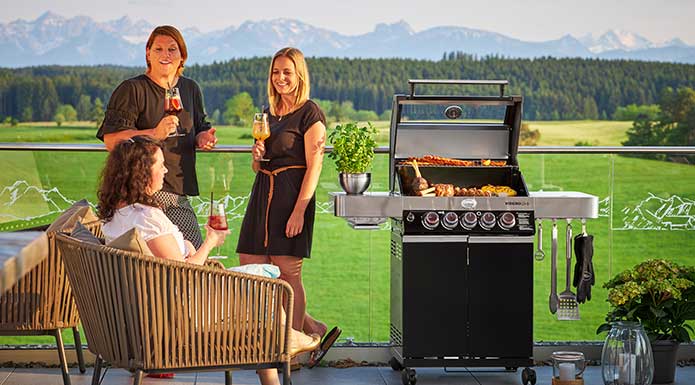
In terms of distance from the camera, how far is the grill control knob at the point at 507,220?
192 inches

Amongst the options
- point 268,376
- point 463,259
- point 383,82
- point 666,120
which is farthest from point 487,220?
point 666,120

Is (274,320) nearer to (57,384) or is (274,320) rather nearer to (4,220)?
(57,384)

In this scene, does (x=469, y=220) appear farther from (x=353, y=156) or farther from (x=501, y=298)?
(x=353, y=156)

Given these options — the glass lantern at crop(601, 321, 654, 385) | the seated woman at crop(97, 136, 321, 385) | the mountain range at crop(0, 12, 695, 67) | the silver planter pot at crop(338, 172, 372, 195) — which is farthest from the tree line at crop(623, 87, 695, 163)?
the seated woman at crop(97, 136, 321, 385)

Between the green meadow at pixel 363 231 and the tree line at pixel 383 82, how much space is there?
8892 millimetres

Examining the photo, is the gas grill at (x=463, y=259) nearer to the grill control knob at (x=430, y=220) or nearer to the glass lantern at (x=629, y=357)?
the grill control knob at (x=430, y=220)

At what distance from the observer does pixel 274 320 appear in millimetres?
3670

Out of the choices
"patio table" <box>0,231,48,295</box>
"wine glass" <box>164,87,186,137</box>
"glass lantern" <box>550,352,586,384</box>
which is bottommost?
"glass lantern" <box>550,352,586,384</box>

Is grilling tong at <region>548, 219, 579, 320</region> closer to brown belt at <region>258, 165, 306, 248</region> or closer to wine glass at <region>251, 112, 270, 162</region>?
brown belt at <region>258, 165, 306, 248</region>

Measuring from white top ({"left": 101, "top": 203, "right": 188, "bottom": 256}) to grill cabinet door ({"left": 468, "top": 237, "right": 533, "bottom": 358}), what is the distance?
1600mm

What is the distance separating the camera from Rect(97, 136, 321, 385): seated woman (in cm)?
379

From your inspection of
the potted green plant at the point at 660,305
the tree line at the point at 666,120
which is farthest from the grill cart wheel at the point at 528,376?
the tree line at the point at 666,120

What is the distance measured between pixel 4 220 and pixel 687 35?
14.5 metres

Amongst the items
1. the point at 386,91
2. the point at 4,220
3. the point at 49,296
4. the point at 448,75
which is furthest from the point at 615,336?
the point at 448,75
